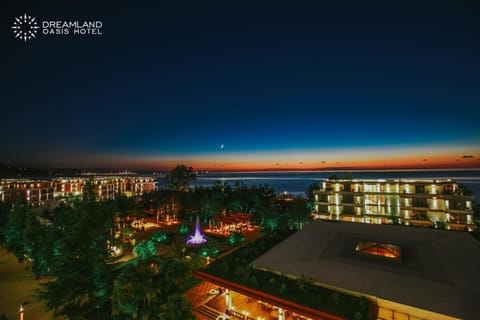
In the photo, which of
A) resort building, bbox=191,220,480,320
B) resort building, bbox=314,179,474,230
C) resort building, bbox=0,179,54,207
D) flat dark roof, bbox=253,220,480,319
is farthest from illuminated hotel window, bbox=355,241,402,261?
resort building, bbox=0,179,54,207

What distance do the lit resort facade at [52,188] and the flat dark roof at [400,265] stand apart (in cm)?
3373

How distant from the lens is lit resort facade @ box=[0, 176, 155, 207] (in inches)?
1865

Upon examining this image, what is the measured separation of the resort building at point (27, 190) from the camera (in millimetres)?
46438

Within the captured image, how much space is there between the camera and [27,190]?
5047 cm

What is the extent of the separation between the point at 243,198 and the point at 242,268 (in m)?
32.2

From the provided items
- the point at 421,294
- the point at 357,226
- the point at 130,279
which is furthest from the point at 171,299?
the point at 357,226

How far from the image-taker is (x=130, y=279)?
6215 millimetres

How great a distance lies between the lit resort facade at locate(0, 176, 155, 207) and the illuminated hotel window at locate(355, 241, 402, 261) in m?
36.0

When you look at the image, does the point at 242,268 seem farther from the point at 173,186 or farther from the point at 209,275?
the point at 173,186

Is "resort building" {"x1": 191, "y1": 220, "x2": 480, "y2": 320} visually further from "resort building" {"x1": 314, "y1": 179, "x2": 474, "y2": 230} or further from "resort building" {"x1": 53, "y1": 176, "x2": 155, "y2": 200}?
"resort building" {"x1": 53, "y1": 176, "x2": 155, "y2": 200}

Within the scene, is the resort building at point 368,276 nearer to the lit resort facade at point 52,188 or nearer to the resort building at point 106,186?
the lit resort facade at point 52,188

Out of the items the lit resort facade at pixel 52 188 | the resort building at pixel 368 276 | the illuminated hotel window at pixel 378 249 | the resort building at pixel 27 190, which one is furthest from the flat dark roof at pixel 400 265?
the resort building at pixel 27 190

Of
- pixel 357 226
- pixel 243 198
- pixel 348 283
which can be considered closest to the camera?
pixel 348 283

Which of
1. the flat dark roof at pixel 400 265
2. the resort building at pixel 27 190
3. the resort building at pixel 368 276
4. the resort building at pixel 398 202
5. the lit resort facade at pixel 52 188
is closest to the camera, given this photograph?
the resort building at pixel 368 276
